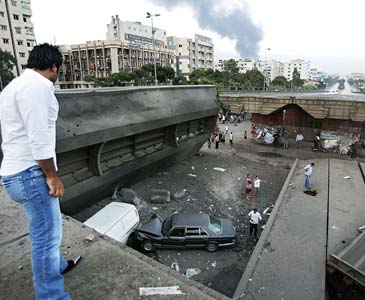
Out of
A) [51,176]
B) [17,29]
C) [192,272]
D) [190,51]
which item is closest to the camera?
[51,176]

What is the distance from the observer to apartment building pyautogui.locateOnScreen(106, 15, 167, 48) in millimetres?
53969

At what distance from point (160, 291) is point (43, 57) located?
195cm

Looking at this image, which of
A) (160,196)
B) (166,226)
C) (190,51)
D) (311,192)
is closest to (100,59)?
(190,51)

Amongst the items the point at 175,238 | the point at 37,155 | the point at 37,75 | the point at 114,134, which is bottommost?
the point at 175,238

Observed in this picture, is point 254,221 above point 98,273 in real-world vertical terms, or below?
below

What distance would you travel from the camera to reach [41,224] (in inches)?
65.6

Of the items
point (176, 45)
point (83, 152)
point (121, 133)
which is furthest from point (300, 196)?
point (176, 45)

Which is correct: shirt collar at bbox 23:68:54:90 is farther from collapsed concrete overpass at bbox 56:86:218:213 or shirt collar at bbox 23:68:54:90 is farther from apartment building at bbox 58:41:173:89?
apartment building at bbox 58:41:173:89

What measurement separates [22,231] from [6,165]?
1802 mm

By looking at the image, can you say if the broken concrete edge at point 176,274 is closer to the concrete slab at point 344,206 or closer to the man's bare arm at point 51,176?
the man's bare arm at point 51,176

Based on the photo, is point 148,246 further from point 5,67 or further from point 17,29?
point 17,29

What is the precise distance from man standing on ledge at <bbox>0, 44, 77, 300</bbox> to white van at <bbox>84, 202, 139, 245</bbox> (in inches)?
155

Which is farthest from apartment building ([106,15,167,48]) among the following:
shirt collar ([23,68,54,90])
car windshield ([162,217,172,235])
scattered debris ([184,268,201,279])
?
shirt collar ([23,68,54,90])

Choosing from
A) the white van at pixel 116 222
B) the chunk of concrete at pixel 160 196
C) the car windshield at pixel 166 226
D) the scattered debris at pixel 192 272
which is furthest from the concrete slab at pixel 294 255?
the chunk of concrete at pixel 160 196
